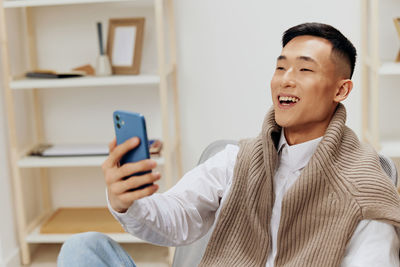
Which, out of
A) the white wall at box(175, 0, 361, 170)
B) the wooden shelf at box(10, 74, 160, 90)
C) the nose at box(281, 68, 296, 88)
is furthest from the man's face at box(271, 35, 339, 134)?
the white wall at box(175, 0, 361, 170)

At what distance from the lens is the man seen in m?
1.26

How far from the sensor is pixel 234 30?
2729 millimetres

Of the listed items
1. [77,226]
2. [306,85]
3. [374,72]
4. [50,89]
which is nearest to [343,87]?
[306,85]

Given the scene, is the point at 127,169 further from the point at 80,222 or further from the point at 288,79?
the point at 80,222

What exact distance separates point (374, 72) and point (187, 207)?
123 cm

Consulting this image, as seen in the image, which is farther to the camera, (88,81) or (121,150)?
(88,81)

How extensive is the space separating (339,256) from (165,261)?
1526mm

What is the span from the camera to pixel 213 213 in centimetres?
158

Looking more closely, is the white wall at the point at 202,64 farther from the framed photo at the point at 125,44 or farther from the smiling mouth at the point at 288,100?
the smiling mouth at the point at 288,100

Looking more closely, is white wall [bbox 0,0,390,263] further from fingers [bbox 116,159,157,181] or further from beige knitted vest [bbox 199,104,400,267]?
fingers [bbox 116,159,157,181]

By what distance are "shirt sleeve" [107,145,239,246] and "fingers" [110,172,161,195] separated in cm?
17

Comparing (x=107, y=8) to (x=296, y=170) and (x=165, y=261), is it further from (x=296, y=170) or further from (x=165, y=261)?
(x=296, y=170)

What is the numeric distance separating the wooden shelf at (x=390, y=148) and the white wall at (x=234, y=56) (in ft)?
0.54

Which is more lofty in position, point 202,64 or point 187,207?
point 202,64
